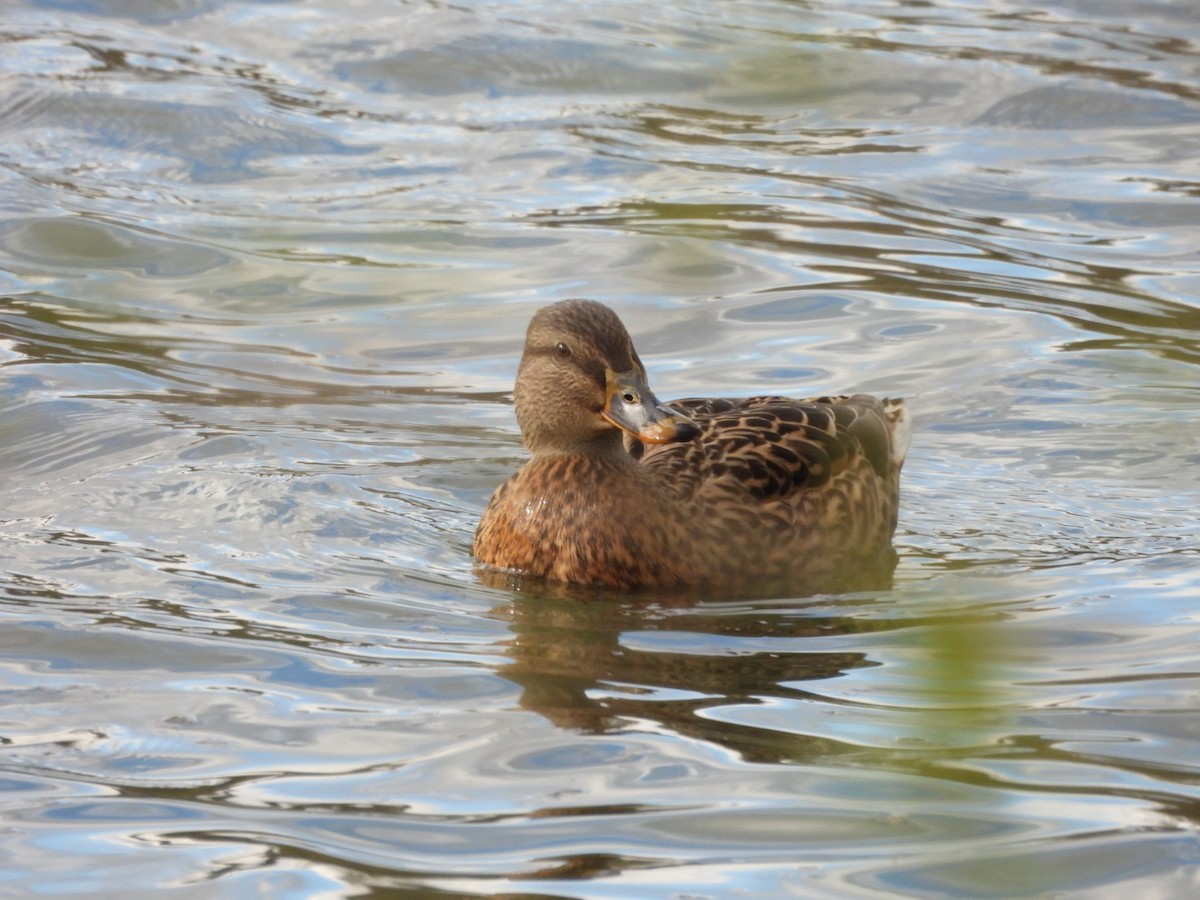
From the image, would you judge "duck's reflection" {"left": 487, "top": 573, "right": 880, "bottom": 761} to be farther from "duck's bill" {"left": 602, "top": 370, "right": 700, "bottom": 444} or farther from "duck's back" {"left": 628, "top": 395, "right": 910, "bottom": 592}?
"duck's bill" {"left": 602, "top": 370, "right": 700, "bottom": 444}

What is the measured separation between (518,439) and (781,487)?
2130 mm

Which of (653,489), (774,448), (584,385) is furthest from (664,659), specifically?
(774,448)

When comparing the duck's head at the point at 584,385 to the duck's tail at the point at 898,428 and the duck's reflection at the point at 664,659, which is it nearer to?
the duck's reflection at the point at 664,659

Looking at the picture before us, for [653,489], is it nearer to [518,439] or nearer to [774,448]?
[774,448]

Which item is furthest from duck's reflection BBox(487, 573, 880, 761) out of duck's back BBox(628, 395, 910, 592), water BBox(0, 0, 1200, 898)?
duck's back BBox(628, 395, 910, 592)

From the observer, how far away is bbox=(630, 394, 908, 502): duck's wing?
7648 mm

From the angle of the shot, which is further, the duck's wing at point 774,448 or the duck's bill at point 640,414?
the duck's wing at point 774,448

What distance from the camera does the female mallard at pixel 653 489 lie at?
7.32 meters

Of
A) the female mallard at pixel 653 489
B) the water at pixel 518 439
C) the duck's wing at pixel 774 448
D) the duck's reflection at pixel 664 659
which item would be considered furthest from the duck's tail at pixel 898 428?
the duck's reflection at pixel 664 659

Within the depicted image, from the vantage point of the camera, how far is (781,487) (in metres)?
7.70

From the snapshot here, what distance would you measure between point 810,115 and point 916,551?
7.60 m

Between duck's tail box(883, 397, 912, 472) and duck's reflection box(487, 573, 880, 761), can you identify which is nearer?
duck's reflection box(487, 573, 880, 761)

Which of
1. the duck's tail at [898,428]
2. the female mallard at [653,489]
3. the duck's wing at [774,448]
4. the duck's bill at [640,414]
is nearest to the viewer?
the duck's bill at [640,414]

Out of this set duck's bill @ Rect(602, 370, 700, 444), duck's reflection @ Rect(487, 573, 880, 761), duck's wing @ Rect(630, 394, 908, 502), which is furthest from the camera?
duck's wing @ Rect(630, 394, 908, 502)
